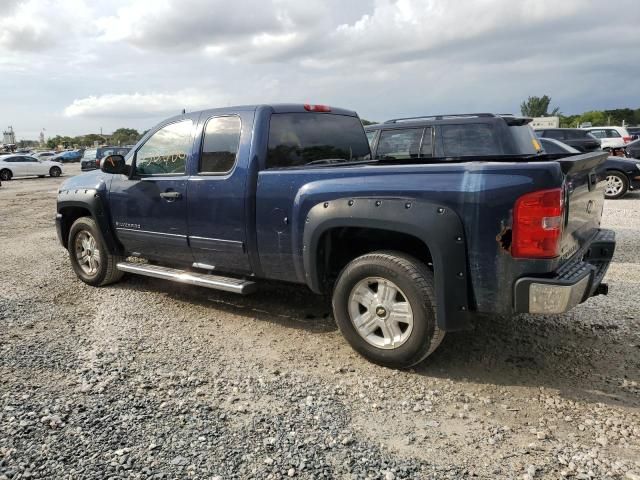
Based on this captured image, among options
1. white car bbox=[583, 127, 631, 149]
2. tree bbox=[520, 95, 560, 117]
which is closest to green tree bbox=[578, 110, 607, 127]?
tree bbox=[520, 95, 560, 117]

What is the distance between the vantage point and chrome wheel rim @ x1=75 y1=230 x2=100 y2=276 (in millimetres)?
5724

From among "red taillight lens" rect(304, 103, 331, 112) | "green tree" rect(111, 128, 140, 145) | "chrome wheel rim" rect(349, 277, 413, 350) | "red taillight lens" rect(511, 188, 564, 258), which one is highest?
"green tree" rect(111, 128, 140, 145)

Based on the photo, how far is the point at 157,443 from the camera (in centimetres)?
274

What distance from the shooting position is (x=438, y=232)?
310 cm

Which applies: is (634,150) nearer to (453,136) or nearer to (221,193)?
(453,136)

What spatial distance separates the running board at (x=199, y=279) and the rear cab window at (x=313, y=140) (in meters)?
1.03

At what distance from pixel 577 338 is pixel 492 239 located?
1.70m

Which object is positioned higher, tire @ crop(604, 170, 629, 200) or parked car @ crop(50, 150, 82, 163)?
parked car @ crop(50, 150, 82, 163)

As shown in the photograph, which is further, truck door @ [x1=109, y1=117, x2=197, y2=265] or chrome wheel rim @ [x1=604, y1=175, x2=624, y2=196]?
chrome wheel rim @ [x1=604, y1=175, x2=624, y2=196]

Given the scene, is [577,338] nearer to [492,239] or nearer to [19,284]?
[492,239]

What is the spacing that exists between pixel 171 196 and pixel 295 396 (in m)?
2.30

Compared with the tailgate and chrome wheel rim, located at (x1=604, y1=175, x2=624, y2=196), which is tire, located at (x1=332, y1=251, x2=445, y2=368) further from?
chrome wheel rim, located at (x1=604, y1=175, x2=624, y2=196)

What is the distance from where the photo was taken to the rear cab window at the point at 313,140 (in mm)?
4312

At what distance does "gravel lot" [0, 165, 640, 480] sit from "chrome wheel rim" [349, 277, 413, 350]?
0.24m
